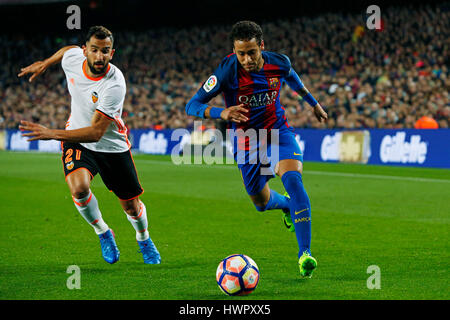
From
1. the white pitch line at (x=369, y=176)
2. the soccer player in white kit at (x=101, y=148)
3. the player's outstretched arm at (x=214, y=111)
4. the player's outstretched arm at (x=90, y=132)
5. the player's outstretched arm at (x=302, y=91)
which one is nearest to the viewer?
the player's outstretched arm at (x=214, y=111)

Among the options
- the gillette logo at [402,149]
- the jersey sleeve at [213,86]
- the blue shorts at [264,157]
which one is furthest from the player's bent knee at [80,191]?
the gillette logo at [402,149]

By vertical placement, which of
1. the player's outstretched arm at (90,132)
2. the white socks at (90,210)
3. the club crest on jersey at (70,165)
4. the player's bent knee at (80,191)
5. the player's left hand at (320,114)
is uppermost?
the player's left hand at (320,114)

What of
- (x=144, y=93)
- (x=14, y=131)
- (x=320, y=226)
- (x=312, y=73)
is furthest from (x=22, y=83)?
(x=320, y=226)

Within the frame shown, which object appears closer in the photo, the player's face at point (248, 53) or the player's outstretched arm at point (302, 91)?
the player's face at point (248, 53)

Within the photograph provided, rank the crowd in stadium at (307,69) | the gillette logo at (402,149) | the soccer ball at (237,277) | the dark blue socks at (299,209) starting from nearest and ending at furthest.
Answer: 1. the soccer ball at (237,277)
2. the dark blue socks at (299,209)
3. the gillette logo at (402,149)
4. the crowd in stadium at (307,69)

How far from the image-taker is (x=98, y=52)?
646 cm

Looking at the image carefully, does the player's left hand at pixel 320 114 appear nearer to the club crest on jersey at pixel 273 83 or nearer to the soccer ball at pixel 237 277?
the club crest on jersey at pixel 273 83

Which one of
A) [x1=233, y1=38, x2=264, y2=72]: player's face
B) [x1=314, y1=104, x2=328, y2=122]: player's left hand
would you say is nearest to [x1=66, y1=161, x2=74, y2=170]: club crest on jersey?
[x1=233, y1=38, x2=264, y2=72]: player's face

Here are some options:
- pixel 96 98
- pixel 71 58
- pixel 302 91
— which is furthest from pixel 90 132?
pixel 302 91

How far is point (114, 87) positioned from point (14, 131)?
100ft

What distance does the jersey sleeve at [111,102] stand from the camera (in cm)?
648

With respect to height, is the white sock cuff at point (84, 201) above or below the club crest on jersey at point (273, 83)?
below

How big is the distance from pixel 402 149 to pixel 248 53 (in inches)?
573

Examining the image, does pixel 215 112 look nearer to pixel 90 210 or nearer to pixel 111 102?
pixel 111 102
